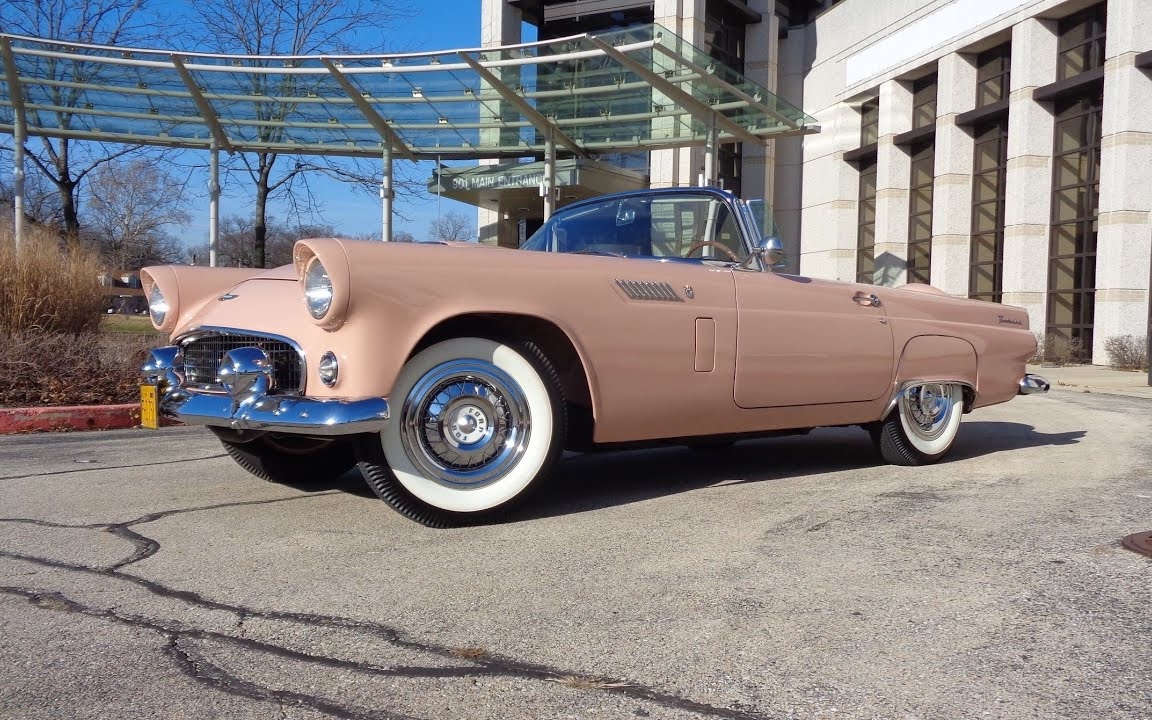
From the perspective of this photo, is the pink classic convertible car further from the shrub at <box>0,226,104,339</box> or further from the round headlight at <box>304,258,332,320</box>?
the shrub at <box>0,226,104,339</box>

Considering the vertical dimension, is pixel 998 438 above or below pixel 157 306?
below

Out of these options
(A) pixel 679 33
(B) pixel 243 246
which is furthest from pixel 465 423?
(B) pixel 243 246

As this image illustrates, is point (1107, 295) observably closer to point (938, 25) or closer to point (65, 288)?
point (938, 25)

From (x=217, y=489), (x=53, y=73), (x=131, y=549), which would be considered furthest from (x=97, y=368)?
(x=53, y=73)

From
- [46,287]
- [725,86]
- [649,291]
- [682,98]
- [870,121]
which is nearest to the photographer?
[649,291]

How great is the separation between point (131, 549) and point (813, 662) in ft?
7.35

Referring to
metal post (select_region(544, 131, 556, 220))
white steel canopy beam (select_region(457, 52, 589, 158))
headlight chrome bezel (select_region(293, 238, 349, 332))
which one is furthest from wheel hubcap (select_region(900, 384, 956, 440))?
metal post (select_region(544, 131, 556, 220))

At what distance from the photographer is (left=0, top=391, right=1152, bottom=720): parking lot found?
1.88 meters

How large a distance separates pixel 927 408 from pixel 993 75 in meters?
19.3

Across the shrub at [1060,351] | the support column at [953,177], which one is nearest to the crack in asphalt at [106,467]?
the shrub at [1060,351]

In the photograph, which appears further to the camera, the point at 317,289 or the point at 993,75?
the point at 993,75

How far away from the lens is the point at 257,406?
3.07 metres

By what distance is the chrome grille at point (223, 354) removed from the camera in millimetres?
3223

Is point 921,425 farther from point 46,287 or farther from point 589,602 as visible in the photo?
point 46,287
